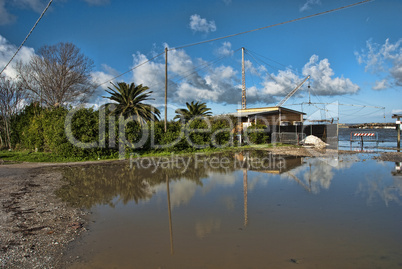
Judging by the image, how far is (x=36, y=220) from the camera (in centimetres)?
596

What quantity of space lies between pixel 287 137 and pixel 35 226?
91.0ft

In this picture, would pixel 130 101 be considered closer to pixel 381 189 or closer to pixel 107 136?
pixel 107 136

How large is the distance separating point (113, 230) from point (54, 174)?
8.63m

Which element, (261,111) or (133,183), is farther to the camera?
(261,111)

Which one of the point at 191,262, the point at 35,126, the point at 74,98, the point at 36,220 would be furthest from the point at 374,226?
the point at 74,98

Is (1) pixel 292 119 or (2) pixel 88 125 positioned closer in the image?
(2) pixel 88 125

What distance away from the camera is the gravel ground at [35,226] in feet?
13.8

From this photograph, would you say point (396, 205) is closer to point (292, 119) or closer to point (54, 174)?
point (54, 174)

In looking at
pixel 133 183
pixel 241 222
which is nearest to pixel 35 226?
pixel 241 222

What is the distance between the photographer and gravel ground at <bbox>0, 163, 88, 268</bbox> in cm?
421

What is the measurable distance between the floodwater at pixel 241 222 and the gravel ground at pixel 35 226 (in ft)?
1.21

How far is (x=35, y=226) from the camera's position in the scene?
5.59 m

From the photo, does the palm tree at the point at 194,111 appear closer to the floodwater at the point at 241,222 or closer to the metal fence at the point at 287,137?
the metal fence at the point at 287,137

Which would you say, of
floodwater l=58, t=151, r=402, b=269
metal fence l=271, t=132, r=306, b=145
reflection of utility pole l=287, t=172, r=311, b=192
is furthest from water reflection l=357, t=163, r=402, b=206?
metal fence l=271, t=132, r=306, b=145
